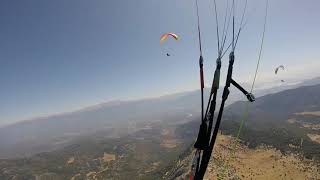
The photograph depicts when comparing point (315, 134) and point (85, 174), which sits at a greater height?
point (315, 134)

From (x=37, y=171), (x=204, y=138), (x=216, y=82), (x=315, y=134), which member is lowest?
(x=37, y=171)

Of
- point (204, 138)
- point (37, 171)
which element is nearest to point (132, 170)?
point (37, 171)

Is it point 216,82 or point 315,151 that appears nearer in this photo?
point 216,82

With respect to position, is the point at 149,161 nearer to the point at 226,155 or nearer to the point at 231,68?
the point at 226,155

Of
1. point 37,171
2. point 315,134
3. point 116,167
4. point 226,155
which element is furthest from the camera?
point 37,171

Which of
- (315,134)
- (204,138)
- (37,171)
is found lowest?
(37,171)

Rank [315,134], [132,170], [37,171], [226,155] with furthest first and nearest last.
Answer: [37,171], [132,170], [315,134], [226,155]

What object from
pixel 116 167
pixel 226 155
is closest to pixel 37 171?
pixel 116 167

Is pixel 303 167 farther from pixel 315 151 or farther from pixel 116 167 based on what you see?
pixel 116 167

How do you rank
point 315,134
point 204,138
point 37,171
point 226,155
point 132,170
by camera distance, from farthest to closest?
1. point 37,171
2. point 132,170
3. point 315,134
4. point 226,155
5. point 204,138
